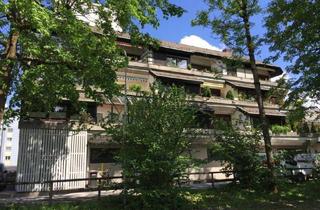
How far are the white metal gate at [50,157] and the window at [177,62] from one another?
1394 centimetres

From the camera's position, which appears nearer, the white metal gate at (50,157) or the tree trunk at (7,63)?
the tree trunk at (7,63)

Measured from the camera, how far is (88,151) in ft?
83.5

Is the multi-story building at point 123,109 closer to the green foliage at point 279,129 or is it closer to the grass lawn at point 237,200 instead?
the green foliage at point 279,129

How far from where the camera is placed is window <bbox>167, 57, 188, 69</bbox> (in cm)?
3375

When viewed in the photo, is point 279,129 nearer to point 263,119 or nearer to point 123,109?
point 263,119

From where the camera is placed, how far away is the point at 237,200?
15281mm

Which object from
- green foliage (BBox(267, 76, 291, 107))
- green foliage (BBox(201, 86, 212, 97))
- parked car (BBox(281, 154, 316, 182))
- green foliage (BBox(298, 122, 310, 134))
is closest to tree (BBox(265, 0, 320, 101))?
green foliage (BBox(267, 76, 291, 107))

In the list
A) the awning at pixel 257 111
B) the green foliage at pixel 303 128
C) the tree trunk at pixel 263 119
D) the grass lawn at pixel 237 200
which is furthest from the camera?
the green foliage at pixel 303 128

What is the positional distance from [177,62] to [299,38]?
19.9 metres

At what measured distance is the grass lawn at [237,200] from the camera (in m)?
13.5

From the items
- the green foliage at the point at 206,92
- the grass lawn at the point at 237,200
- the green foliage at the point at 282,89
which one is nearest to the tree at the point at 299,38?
the green foliage at the point at 282,89

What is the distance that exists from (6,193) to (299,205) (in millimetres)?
16161

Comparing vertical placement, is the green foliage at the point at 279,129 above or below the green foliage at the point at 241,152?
above

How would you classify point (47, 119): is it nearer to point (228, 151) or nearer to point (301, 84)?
point (228, 151)
